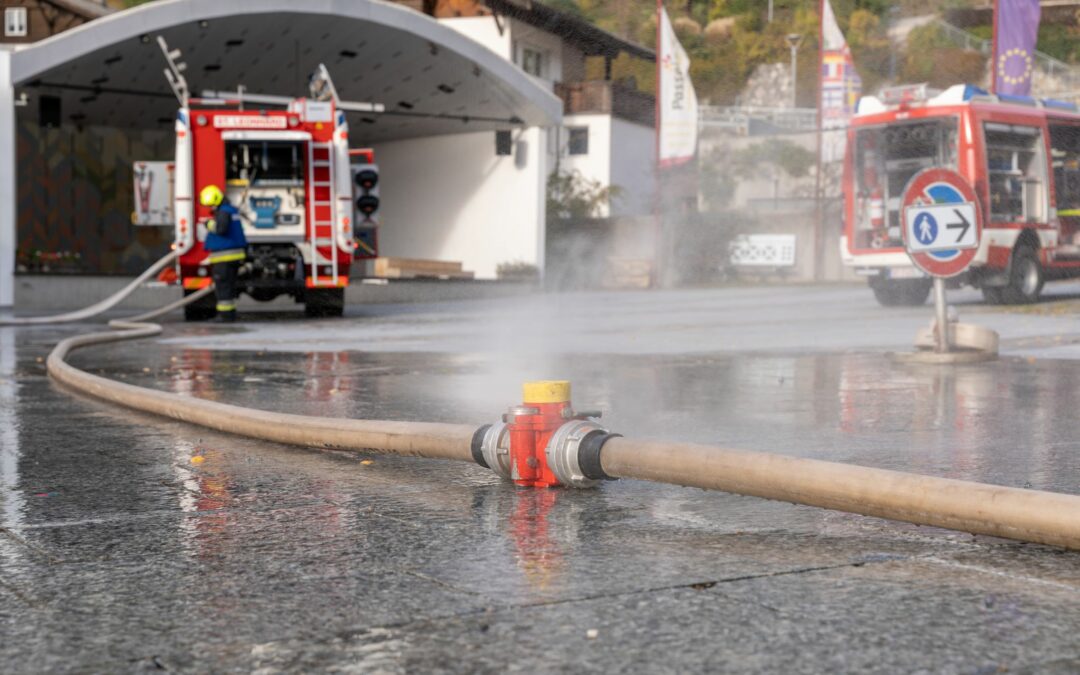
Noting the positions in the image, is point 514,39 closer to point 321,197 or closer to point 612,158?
point 612,158

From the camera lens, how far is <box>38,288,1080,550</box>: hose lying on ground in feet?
13.5

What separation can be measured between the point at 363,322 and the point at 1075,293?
13293 mm

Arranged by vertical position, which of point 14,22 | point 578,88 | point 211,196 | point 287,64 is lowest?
point 211,196

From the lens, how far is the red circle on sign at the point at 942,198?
11.2 meters

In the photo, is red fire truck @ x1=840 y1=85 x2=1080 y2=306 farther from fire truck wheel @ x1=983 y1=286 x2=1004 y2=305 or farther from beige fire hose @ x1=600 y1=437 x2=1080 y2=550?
beige fire hose @ x1=600 y1=437 x2=1080 y2=550

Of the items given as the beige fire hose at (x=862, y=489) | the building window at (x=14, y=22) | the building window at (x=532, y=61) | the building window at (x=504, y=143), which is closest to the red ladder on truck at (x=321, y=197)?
the building window at (x=504, y=143)

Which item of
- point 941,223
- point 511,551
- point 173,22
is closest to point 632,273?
point 173,22

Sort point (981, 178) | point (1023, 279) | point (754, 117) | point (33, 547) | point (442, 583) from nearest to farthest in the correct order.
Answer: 1. point (442, 583)
2. point (33, 547)
3. point (981, 178)
4. point (1023, 279)
5. point (754, 117)

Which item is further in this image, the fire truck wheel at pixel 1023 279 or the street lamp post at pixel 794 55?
the street lamp post at pixel 794 55

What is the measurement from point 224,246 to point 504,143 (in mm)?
13905

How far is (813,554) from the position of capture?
13.8 ft

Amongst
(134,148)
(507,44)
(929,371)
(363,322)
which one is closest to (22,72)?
(363,322)

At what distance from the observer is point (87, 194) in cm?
3281

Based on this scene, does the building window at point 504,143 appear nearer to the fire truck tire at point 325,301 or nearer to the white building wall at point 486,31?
the fire truck tire at point 325,301
